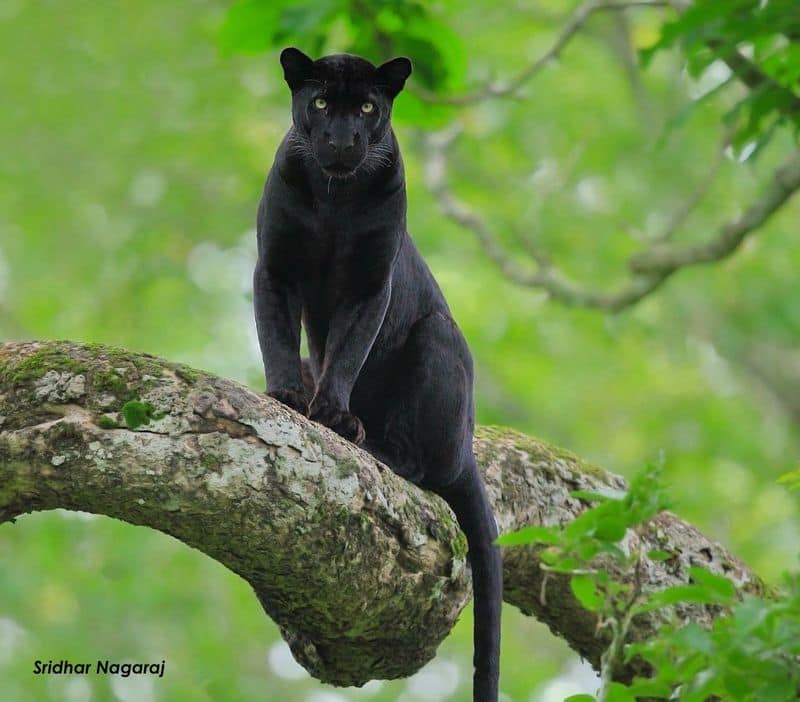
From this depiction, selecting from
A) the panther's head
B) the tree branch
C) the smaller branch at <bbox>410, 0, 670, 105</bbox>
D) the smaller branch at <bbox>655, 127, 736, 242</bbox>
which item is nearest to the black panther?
the panther's head

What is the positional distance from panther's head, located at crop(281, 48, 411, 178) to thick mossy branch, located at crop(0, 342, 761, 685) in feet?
3.86

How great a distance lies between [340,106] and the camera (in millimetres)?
4203

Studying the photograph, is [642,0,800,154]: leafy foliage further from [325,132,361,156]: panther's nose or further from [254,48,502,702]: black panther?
[325,132,361,156]: panther's nose

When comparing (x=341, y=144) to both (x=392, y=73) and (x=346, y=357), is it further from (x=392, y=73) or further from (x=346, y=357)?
(x=346, y=357)

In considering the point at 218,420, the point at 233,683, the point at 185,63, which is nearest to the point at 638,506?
the point at 218,420

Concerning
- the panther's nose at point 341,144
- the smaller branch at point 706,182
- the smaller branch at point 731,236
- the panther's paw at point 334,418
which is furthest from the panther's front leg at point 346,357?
the smaller branch at point 731,236

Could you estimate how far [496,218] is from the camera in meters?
11.6

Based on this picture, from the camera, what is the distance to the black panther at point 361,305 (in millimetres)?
4172

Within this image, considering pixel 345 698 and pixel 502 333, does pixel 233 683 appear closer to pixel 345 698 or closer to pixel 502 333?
pixel 345 698

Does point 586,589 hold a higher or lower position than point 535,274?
lower

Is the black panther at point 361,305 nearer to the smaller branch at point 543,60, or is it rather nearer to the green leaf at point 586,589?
the smaller branch at point 543,60

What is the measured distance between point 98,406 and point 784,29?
2.59m

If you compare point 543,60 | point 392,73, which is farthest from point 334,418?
point 543,60

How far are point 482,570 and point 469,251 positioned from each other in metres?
8.13
